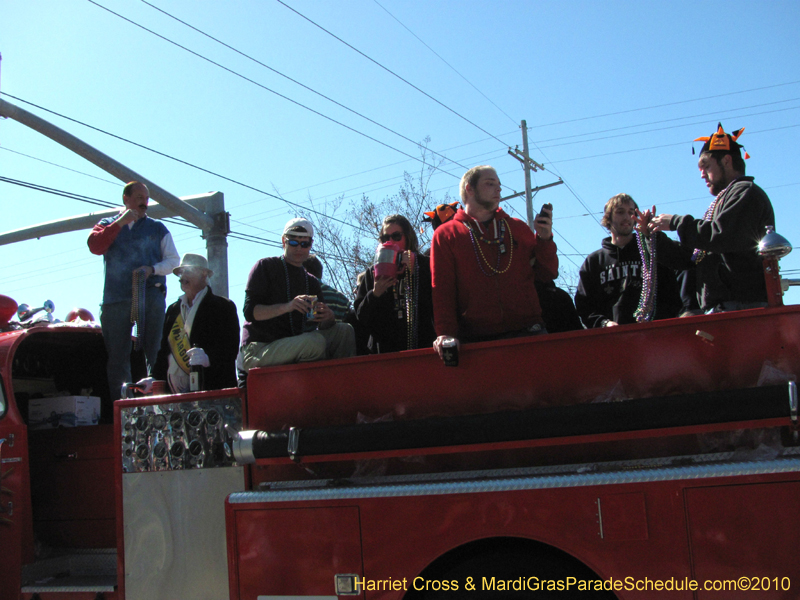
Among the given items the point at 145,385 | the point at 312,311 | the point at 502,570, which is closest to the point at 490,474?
the point at 502,570

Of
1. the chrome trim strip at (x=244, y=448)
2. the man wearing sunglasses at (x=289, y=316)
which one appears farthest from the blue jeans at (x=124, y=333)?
the chrome trim strip at (x=244, y=448)

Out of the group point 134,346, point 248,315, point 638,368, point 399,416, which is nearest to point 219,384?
point 248,315

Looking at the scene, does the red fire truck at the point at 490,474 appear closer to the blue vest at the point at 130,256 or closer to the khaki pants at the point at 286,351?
the khaki pants at the point at 286,351

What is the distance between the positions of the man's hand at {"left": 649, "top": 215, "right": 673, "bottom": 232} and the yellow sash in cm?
289

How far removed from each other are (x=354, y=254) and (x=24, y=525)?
17036mm

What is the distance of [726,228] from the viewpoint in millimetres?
2961

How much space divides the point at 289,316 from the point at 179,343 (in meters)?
1.04

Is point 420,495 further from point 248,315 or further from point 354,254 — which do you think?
point 354,254

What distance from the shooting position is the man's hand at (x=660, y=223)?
3133 millimetres

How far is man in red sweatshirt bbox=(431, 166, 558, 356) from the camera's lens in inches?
129

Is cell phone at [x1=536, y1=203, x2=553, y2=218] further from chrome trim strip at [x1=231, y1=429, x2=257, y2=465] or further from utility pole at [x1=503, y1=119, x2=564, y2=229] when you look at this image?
utility pole at [x1=503, y1=119, x2=564, y2=229]

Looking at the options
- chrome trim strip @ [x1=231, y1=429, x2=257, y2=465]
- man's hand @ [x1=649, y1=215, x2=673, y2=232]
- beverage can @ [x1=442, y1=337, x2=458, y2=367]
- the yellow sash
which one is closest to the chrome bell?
man's hand @ [x1=649, y1=215, x2=673, y2=232]

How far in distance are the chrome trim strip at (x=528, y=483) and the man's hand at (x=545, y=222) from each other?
1224mm

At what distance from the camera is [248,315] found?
3.67m
